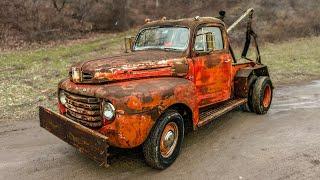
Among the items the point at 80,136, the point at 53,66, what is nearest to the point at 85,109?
the point at 80,136

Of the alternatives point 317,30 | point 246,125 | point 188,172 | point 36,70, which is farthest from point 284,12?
point 188,172

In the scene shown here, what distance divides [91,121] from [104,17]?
25.4 meters

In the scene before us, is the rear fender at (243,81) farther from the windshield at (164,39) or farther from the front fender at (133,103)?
the front fender at (133,103)

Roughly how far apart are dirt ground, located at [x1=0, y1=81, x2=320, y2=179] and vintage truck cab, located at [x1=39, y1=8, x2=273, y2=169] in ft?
1.56

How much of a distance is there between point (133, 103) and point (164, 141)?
0.98 metres

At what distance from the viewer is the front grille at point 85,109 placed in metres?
5.64

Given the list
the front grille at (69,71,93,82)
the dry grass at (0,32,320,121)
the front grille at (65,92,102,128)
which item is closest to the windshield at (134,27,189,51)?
the front grille at (69,71,93,82)

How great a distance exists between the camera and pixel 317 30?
26.7m

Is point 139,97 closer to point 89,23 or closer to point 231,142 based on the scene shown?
point 231,142

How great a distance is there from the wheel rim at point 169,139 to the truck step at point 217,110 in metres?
0.64

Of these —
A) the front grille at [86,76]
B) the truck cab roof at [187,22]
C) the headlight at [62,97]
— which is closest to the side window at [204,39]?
the truck cab roof at [187,22]

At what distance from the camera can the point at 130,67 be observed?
5.98m

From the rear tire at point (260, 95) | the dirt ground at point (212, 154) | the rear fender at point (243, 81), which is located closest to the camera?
the dirt ground at point (212, 154)

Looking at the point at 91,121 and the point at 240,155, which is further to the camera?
the point at 240,155
